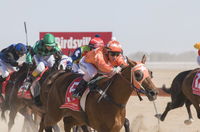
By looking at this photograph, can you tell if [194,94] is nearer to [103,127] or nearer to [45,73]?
[45,73]

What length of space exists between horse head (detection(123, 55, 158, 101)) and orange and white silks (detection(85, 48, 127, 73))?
0.54 m

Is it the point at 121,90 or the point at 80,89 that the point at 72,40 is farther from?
the point at 121,90

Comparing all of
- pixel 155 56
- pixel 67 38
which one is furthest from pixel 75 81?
pixel 155 56

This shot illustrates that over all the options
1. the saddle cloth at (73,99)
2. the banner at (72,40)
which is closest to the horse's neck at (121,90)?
the saddle cloth at (73,99)

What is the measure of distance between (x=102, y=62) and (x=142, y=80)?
988 mm

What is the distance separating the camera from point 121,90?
8148 mm

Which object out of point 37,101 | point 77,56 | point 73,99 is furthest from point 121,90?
point 77,56

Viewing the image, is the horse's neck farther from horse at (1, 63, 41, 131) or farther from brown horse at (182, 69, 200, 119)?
brown horse at (182, 69, 200, 119)

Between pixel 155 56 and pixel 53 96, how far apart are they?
167ft

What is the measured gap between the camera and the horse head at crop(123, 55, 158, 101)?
7.48 meters

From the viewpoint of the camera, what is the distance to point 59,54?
434 inches

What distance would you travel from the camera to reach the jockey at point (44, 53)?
10.7m

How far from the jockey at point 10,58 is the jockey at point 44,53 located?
3.82ft

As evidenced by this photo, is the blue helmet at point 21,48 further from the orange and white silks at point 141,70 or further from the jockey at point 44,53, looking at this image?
the orange and white silks at point 141,70
